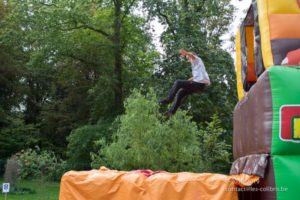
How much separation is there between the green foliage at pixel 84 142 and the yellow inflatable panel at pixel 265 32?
1690 cm

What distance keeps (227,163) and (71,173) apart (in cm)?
1403

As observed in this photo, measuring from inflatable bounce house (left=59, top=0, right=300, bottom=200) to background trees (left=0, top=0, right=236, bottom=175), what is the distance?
13568 mm

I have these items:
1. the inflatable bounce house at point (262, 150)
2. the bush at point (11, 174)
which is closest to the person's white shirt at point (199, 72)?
the inflatable bounce house at point (262, 150)

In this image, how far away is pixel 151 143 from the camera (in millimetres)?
15203

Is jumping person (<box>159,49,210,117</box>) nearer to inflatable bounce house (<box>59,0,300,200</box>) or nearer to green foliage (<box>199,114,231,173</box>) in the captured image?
inflatable bounce house (<box>59,0,300,200</box>)

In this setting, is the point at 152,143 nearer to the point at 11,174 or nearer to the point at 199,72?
the point at 199,72

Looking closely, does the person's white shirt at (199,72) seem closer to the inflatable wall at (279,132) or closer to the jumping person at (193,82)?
the jumping person at (193,82)

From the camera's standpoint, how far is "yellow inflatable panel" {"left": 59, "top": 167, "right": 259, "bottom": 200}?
6082mm

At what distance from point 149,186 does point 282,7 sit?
116 inches

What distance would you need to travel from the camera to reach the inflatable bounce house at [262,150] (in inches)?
216

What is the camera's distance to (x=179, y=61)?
21.5 meters

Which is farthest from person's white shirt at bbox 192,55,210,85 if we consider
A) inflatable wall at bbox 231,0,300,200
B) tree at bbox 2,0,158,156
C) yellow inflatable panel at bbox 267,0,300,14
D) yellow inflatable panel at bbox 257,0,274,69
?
tree at bbox 2,0,158,156

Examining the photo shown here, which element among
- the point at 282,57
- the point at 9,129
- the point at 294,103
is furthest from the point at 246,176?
the point at 9,129

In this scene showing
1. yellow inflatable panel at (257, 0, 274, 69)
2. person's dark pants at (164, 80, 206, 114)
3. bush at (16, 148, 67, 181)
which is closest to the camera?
yellow inflatable panel at (257, 0, 274, 69)
